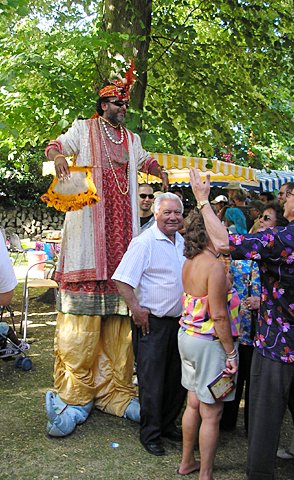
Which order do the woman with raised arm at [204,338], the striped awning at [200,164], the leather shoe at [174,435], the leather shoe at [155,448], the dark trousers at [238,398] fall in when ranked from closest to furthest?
the woman with raised arm at [204,338] → the leather shoe at [155,448] → the leather shoe at [174,435] → the dark trousers at [238,398] → the striped awning at [200,164]

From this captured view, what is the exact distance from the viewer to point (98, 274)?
170 inches

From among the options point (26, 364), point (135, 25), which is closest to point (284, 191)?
point (26, 364)

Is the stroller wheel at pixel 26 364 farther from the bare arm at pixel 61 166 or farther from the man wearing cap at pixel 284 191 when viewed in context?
the man wearing cap at pixel 284 191

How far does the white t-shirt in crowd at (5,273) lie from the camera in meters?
2.85

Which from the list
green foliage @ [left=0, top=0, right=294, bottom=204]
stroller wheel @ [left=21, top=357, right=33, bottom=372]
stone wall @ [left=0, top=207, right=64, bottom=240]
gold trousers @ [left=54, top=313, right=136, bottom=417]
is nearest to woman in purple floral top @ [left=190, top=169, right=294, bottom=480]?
gold trousers @ [left=54, top=313, right=136, bottom=417]

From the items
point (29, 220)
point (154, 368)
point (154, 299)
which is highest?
point (154, 299)

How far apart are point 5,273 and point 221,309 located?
126 centimetres

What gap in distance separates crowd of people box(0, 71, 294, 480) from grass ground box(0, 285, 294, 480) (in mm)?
108

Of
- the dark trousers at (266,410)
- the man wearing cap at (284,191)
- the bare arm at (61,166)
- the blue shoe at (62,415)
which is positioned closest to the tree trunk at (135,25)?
the man wearing cap at (284,191)

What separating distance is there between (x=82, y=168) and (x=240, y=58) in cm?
555

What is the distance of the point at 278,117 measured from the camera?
840 cm

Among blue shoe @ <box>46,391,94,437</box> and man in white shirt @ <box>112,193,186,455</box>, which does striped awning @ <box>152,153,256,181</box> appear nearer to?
man in white shirt @ <box>112,193,186,455</box>

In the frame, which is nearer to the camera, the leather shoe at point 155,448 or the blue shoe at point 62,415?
the leather shoe at point 155,448

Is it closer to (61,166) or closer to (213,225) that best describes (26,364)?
(61,166)
